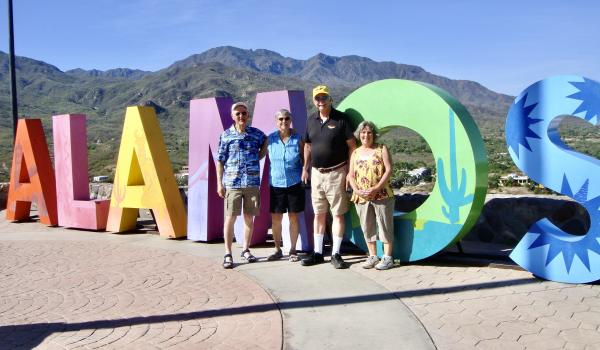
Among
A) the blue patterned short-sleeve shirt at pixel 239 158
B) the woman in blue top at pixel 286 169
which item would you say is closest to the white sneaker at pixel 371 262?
the woman in blue top at pixel 286 169

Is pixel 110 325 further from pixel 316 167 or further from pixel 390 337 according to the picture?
pixel 316 167

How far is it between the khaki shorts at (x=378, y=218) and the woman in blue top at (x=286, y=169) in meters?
0.82

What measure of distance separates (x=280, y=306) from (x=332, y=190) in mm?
1913

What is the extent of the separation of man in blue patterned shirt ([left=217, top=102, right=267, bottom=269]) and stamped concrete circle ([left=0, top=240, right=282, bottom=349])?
707 mm

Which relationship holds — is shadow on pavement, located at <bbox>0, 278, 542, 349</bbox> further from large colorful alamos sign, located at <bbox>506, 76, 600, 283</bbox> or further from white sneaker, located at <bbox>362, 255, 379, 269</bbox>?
white sneaker, located at <bbox>362, 255, 379, 269</bbox>

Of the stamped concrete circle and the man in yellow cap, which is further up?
the man in yellow cap

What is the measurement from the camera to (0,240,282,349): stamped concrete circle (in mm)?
4172

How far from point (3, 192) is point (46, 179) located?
4.21 m

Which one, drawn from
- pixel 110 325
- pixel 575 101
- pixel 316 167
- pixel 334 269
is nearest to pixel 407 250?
pixel 334 269

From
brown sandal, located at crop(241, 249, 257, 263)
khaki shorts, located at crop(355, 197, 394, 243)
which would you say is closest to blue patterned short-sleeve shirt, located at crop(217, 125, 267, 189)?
brown sandal, located at crop(241, 249, 257, 263)

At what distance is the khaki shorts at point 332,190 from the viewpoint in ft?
21.0

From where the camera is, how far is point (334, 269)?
6.26 meters

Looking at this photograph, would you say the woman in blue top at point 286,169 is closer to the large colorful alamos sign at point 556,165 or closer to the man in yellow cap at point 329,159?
the man in yellow cap at point 329,159

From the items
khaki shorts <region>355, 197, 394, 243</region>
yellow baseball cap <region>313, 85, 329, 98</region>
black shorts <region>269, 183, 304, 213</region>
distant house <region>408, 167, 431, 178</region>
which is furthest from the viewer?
distant house <region>408, 167, 431, 178</region>
